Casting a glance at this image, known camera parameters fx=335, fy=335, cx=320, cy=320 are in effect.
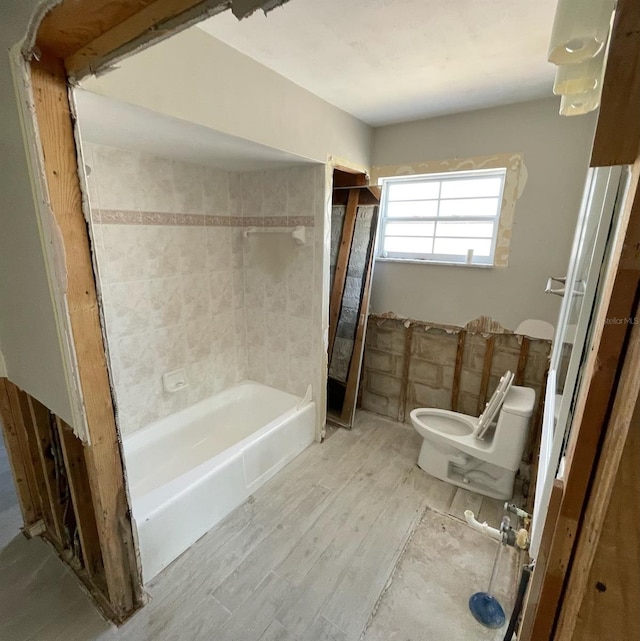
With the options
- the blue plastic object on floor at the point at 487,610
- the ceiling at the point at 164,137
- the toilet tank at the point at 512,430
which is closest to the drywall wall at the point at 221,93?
the ceiling at the point at 164,137

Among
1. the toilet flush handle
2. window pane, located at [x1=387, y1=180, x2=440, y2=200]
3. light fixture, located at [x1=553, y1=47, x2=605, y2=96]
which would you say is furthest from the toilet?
light fixture, located at [x1=553, y1=47, x2=605, y2=96]

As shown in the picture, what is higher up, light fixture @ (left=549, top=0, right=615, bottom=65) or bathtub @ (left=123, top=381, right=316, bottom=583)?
light fixture @ (left=549, top=0, right=615, bottom=65)

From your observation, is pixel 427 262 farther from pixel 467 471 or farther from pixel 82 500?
pixel 82 500

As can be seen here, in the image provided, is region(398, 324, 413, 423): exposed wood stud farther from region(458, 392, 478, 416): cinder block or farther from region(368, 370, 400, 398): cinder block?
region(458, 392, 478, 416): cinder block

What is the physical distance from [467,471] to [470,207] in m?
1.84

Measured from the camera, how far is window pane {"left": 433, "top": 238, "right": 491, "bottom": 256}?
242cm

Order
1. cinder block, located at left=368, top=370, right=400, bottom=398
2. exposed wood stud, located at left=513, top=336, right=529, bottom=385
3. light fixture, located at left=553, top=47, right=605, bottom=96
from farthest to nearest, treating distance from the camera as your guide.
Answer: cinder block, located at left=368, top=370, right=400, bottom=398
exposed wood stud, located at left=513, top=336, right=529, bottom=385
light fixture, located at left=553, top=47, right=605, bottom=96

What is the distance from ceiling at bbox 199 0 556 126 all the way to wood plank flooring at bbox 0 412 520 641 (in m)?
2.29

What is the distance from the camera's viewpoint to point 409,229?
2.72m

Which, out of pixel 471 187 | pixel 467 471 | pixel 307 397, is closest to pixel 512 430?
pixel 467 471

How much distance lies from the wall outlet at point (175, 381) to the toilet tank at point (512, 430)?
2.15 m

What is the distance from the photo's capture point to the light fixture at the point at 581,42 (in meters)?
0.70

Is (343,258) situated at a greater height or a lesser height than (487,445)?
greater

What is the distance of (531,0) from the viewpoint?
1189 mm
